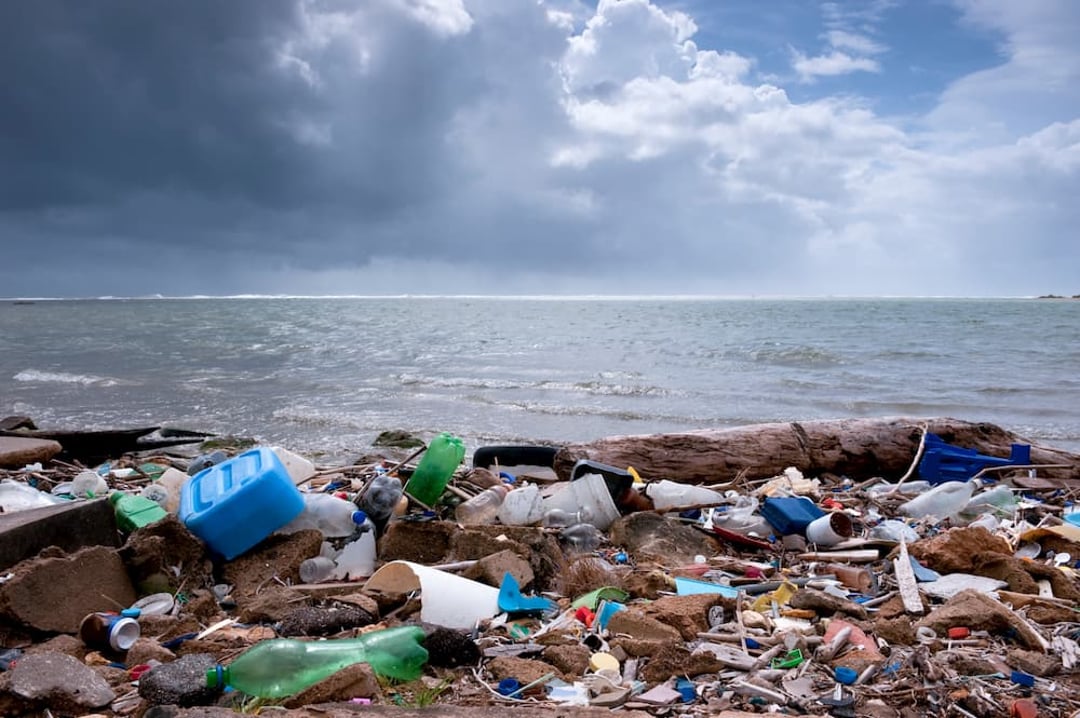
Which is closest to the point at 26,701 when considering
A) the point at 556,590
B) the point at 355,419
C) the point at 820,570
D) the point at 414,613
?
the point at 414,613

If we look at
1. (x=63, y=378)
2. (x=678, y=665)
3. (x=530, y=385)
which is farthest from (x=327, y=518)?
(x=63, y=378)

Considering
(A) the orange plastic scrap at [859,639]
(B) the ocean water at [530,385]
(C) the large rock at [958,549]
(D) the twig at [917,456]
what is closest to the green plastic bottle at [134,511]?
(A) the orange plastic scrap at [859,639]

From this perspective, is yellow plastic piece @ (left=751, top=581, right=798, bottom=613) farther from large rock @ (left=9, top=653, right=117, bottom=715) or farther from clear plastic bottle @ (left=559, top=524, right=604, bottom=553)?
large rock @ (left=9, top=653, right=117, bottom=715)

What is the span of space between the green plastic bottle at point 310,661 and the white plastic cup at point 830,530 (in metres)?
2.77

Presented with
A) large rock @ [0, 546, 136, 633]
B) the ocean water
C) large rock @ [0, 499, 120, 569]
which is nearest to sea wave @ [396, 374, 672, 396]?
the ocean water

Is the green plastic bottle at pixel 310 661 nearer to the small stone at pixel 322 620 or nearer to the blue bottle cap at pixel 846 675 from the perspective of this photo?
the small stone at pixel 322 620

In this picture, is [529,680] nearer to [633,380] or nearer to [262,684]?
[262,684]

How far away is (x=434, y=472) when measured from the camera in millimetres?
5020

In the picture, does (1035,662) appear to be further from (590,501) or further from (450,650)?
(590,501)

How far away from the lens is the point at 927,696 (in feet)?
8.59

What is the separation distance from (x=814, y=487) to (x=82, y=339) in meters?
31.7

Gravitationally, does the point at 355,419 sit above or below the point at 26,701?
below

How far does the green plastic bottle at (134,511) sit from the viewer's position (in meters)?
4.46

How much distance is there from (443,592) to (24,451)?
17.8ft
